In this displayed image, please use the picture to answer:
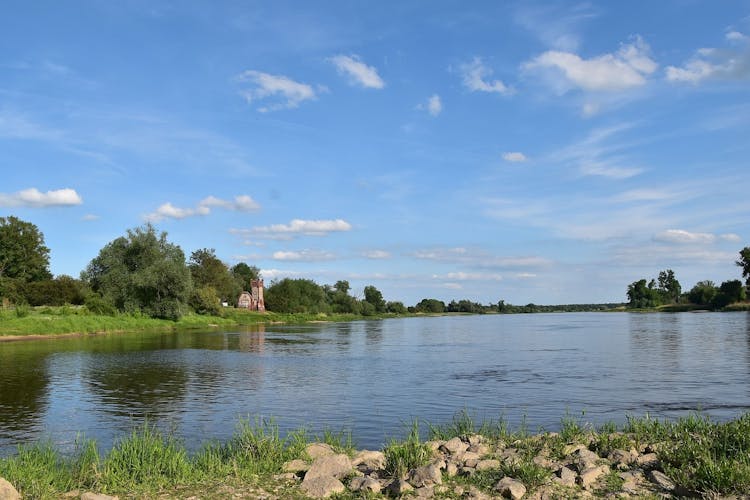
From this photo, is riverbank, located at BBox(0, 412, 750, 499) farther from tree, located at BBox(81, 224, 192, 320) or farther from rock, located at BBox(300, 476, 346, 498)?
tree, located at BBox(81, 224, 192, 320)

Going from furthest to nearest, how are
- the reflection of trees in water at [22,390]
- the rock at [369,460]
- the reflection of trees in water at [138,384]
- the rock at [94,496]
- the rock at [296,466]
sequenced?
the reflection of trees in water at [138,384], the reflection of trees in water at [22,390], the rock at [369,460], the rock at [296,466], the rock at [94,496]

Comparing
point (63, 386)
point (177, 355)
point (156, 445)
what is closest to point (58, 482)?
point (156, 445)

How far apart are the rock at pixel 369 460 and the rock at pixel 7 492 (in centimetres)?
584

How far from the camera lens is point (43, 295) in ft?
305

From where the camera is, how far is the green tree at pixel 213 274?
14088cm

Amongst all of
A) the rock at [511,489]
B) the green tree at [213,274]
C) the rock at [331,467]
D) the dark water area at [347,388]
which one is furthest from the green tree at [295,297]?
the rock at [511,489]

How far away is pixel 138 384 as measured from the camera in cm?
3014

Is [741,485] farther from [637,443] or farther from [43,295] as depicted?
[43,295]

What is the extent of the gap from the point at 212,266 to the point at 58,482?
456 ft

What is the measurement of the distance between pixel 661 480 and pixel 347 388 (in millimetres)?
19295

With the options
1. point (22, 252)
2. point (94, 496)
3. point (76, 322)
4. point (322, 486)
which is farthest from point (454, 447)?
point (22, 252)

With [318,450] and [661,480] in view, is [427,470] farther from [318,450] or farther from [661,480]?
Result: [661,480]

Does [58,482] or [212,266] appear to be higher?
[212,266]

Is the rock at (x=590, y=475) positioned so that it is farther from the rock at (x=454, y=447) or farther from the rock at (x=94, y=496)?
the rock at (x=94, y=496)
